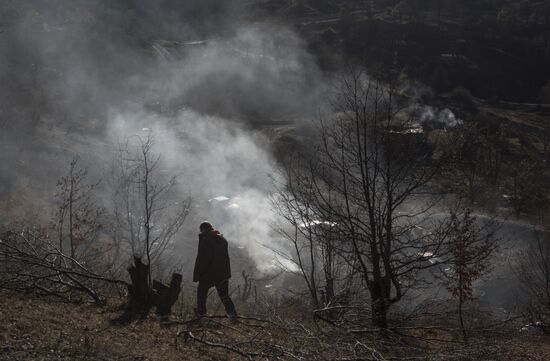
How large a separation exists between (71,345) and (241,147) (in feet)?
78.0

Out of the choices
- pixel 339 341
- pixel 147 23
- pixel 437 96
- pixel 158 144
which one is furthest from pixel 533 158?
pixel 147 23

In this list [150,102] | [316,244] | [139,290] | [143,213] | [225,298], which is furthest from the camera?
[150,102]

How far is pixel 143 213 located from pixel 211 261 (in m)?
6.95

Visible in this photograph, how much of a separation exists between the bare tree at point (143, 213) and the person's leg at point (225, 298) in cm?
92

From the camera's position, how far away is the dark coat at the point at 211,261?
6445 millimetres

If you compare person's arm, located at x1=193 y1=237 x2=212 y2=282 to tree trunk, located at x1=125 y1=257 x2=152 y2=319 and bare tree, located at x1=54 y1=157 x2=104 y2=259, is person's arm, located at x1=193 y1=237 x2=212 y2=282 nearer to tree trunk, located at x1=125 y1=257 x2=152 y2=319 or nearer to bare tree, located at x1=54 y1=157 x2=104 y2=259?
tree trunk, located at x1=125 y1=257 x2=152 y2=319

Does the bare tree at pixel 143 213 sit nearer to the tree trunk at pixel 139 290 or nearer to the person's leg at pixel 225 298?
the tree trunk at pixel 139 290

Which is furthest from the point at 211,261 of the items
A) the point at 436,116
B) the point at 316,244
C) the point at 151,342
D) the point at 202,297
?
the point at 436,116

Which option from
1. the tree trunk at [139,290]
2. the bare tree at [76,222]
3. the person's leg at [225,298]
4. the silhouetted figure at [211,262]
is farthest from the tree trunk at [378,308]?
the bare tree at [76,222]

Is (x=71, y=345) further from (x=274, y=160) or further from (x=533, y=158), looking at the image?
(x=533, y=158)

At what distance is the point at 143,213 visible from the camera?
1293 cm

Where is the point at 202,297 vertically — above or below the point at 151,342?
above

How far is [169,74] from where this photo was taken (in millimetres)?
44094

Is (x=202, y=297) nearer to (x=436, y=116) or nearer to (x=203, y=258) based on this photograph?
(x=203, y=258)
